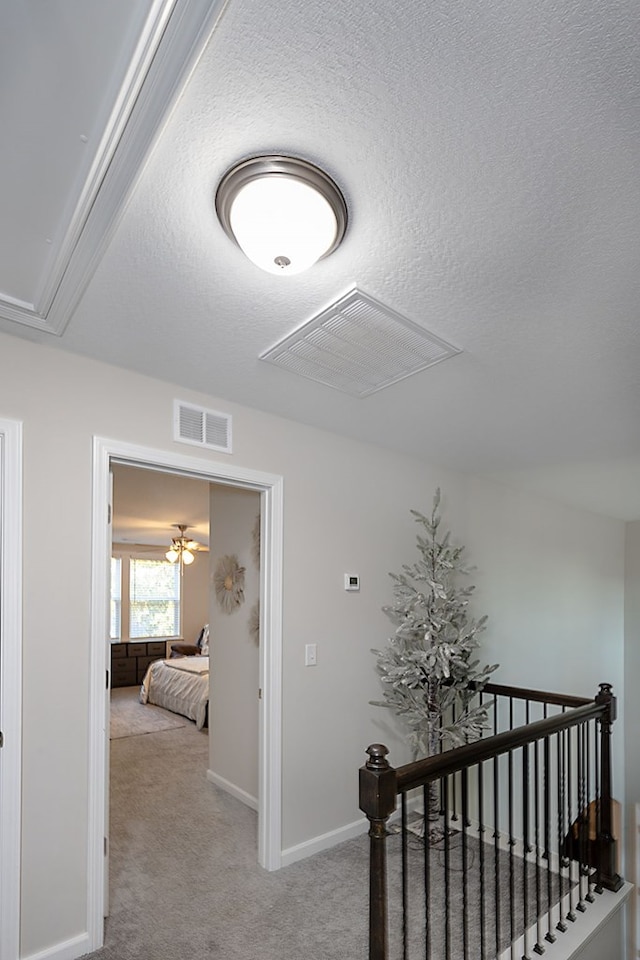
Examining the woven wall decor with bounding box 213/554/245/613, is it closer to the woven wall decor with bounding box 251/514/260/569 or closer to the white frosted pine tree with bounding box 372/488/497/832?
the woven wall decor with bounding box 251/514/260/569

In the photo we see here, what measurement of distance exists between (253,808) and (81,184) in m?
3.87

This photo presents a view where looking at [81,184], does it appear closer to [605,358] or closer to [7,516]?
[7,516]

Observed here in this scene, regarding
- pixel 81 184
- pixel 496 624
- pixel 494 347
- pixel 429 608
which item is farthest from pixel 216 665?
pixel 81 184

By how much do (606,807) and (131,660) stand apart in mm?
7976

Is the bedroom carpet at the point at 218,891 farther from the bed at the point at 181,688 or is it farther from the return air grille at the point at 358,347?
the return air grille at the point at 358,347

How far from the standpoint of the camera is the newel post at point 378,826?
172 centimetres

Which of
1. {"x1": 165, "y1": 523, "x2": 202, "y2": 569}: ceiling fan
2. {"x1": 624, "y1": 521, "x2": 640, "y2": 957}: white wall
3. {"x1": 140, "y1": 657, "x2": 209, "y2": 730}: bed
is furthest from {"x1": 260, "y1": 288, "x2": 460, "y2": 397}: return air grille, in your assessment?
{"x1": 165, "y1": 523, "x2": 202, "y2": 569}: ceiling fan

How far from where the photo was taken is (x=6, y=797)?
220cm

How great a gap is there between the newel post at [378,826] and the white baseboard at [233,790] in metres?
2.41

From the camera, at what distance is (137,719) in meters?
6.69

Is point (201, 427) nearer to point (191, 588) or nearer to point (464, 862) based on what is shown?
point (464, 862)

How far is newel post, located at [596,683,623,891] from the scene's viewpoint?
2922 millimetres

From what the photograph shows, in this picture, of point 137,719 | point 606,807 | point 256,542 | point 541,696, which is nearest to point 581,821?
point 606,807

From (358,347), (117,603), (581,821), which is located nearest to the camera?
(358,347)
